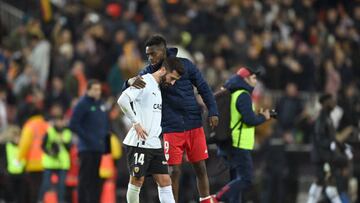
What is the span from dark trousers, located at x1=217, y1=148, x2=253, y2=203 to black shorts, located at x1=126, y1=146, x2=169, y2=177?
217 cm

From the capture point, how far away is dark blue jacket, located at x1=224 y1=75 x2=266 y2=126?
714 inches

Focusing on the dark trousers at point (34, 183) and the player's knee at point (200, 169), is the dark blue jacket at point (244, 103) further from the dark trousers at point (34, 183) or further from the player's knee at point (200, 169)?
the dark trousers at point (34, 183)

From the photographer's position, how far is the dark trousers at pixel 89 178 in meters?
20.3

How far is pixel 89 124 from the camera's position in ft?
66.7

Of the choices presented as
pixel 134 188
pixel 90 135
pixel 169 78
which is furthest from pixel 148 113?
pixel 90 135

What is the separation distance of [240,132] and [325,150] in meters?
3.23

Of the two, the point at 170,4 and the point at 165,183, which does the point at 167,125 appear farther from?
the point at 170,4

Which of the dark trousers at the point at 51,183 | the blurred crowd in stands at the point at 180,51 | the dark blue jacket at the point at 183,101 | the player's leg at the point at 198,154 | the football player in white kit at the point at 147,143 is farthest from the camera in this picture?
the blurred crowd in stands at the point at 180,51

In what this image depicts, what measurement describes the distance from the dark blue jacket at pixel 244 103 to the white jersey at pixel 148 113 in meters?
2.45

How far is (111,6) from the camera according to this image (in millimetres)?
30359

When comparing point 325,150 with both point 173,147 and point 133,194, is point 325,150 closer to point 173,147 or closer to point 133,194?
point 173,147

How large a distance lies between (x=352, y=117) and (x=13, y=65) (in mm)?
8554


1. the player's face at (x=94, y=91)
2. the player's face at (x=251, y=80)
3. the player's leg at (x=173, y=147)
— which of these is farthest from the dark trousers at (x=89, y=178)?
the player's leg at (x=173, y=147)

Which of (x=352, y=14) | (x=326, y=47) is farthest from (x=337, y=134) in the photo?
(x=352, y=14)
